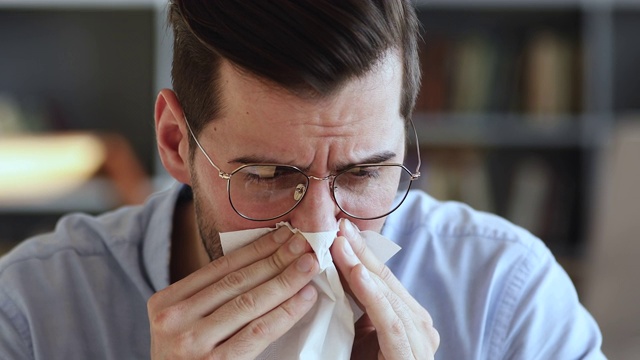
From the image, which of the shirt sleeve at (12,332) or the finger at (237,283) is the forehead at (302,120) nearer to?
the finger at (237,283)

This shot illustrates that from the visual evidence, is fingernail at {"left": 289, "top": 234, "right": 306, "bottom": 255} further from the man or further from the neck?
the neck

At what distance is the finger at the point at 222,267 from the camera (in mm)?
1511

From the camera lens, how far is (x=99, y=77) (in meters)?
4.45

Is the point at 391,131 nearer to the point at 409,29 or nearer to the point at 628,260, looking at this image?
the point at 409,29

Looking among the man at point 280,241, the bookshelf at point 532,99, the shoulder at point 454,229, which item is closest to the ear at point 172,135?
the man at point 280,241

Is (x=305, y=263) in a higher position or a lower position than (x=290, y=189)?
lower

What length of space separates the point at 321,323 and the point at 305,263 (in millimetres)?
124

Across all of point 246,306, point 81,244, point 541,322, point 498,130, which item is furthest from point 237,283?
point 498,130

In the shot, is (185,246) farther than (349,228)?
Yes

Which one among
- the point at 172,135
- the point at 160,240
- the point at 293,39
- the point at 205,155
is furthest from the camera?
the point at 160,240

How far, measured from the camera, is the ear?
1.67 metres

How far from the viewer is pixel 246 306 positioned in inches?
58.6

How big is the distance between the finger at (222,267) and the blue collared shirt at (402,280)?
264 mm

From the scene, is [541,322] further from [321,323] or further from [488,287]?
[321,323]
